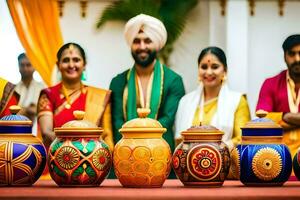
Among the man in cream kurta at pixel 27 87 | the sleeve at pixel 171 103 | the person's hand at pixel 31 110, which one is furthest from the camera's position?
the man in cream kurta at pixel 27 87

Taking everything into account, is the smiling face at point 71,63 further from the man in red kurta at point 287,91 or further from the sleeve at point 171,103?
the man in red kurta at point 287,91

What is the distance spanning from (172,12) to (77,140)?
5.85 meters

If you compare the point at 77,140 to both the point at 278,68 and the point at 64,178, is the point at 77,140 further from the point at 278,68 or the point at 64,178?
the point at 278,68

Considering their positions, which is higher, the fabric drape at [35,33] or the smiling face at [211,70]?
the fabric drape at [35,33]

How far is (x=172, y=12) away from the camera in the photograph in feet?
27.5

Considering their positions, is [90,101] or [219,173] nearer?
Result: [219,173]

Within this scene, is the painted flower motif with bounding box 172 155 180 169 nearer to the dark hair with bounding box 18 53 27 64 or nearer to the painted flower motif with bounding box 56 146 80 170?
the painted flower motif with bounding box 56 146 80 170

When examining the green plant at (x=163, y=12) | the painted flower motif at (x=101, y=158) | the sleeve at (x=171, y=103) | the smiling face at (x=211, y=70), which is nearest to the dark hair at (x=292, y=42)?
the smiling face at (x=211, y=70)

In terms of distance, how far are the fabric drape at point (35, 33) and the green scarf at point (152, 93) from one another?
2.48 metres

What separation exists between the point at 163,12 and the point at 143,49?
357 cm

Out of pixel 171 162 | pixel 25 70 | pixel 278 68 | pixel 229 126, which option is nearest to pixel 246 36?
pixel 278 68

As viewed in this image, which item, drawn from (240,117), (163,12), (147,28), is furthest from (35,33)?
(240,117)

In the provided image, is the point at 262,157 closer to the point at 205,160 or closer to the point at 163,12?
the point at 205,160

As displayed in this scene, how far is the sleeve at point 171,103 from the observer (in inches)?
190
